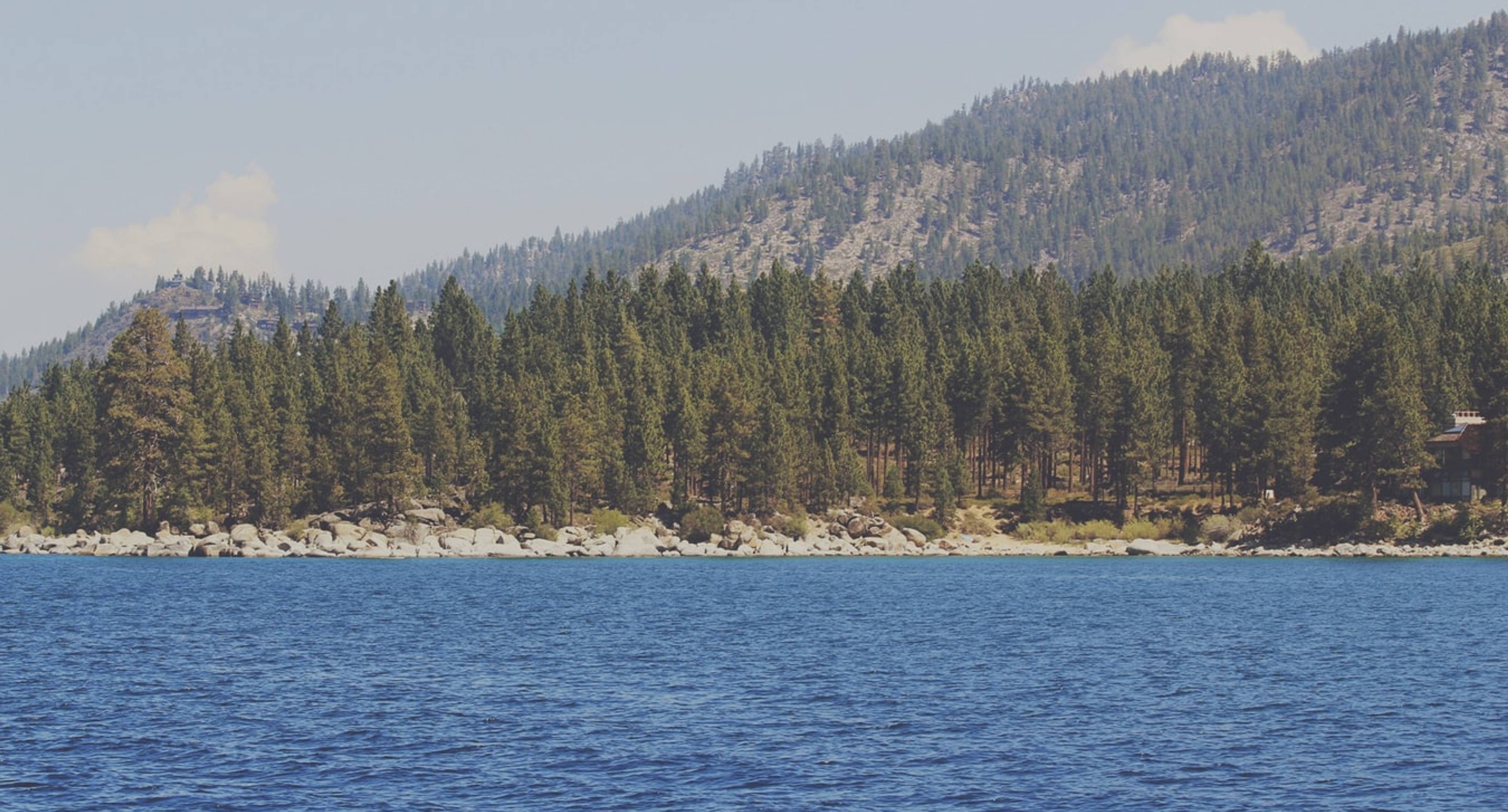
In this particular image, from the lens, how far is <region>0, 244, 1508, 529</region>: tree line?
114250 mm

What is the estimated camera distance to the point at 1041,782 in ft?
96.7

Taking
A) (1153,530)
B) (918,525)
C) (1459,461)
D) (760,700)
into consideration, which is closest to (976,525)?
(918,525)

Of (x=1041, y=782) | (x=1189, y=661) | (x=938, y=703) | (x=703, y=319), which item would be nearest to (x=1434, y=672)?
(x=1189, y=661)

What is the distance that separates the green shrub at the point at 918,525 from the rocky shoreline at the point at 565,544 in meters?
0.59

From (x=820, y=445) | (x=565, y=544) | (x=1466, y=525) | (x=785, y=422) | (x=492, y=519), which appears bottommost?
(x=565, y=544)

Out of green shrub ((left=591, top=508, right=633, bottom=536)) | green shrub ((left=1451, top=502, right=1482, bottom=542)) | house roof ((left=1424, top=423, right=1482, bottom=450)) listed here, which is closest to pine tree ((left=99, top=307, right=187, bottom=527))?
green shrub ((left=591, top=508, right=633, bottom=536))

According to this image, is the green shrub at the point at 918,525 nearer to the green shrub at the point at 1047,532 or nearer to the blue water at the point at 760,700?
the green shrub at the point at 1047,532

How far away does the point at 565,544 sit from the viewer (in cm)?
11612

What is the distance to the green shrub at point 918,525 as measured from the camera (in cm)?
11912

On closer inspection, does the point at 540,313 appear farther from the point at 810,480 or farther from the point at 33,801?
the point at 33,801

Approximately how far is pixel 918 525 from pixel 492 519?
33.9 meters

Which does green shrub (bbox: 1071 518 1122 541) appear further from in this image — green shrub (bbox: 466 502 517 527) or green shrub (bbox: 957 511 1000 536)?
green shrub (bbox: 466 502 517 527)

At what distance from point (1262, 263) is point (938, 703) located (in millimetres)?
163308

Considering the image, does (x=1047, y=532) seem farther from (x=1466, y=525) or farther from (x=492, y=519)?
(x=492, y=519)
